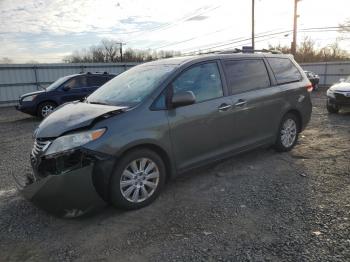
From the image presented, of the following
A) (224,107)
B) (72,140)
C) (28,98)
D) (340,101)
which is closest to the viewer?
(72,140)

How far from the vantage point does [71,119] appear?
3984 millimetres

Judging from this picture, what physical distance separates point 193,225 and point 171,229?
244 mm

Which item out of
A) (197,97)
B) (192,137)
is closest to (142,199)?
(192,137)

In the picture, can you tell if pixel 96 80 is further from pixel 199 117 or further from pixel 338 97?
pixel 199 117

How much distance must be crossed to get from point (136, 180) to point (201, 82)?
1.66m

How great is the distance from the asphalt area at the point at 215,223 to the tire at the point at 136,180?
0.47 ft

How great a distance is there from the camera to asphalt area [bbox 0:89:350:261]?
321 centimetres

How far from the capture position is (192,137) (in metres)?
4.53

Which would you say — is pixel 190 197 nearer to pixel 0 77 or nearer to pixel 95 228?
pixel 95 228

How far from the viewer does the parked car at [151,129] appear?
367cm

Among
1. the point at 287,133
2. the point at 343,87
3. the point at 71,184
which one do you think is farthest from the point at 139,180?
the point at 343,87

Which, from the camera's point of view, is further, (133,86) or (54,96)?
(54,96)

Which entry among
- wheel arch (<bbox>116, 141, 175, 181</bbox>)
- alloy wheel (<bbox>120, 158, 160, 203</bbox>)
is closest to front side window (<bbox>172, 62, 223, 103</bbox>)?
wheel arch (<bbox>116, 141, 175, 181</bbox>)

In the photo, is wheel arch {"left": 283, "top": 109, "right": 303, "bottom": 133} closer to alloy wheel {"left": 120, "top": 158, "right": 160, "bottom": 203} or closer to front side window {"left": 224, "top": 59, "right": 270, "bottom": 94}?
front side window {"left": 224, "top": 59, "right": 270, "bottom": 94}
